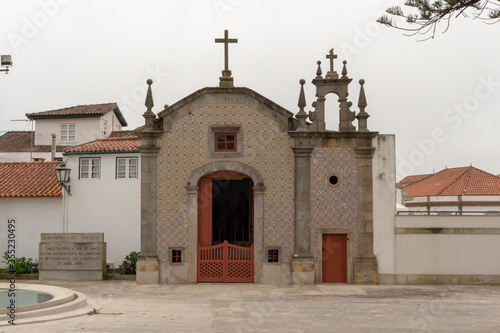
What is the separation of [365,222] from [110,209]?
9465 mm

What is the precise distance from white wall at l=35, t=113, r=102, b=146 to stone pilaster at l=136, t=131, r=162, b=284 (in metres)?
16.8

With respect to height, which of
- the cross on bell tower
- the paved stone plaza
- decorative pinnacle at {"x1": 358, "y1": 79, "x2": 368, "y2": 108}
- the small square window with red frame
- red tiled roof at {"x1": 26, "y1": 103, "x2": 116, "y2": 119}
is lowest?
the paved stone plaza

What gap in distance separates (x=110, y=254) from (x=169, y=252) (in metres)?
4.09

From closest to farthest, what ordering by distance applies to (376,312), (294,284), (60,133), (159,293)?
(376,312) → (159,293) → (294,284) → (60,133)

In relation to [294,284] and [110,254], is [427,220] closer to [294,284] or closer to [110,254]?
[294,284]

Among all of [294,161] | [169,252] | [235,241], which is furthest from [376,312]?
[235,241]

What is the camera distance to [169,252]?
56.3ft

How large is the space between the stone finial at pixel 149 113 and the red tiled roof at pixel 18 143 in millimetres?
17115

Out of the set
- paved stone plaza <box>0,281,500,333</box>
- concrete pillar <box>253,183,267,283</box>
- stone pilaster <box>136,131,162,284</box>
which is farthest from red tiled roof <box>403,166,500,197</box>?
stone pilaster <box>136,131,162,284</box>

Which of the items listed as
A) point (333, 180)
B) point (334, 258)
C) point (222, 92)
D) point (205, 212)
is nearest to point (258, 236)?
point (205, 212)

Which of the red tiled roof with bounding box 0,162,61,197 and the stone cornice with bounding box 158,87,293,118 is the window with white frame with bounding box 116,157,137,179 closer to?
the red tiled roof with bounding box 0,162,61,197

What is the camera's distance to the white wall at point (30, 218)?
20.1m

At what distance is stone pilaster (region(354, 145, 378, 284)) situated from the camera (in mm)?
17062

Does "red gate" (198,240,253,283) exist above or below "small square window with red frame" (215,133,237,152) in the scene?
below
